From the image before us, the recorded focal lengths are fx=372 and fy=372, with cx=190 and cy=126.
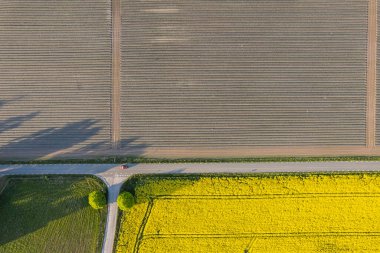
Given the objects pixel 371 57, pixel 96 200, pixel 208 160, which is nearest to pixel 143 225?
pixel 96 200

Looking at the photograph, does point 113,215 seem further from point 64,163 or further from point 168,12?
point 168,12

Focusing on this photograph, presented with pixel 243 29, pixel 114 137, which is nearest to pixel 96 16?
pixel 114 137

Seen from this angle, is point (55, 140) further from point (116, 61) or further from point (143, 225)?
point (143, 225)

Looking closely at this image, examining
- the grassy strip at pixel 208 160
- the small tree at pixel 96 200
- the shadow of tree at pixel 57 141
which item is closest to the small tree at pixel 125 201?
the small tree at pixel 96 200

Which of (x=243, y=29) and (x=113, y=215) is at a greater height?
(x=243, y=29)

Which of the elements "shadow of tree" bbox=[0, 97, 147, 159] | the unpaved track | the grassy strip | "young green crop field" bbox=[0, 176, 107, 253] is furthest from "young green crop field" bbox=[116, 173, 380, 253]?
the unpaved track

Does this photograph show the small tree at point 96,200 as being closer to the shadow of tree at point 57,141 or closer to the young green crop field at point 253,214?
the young green crop field at point 253,214
